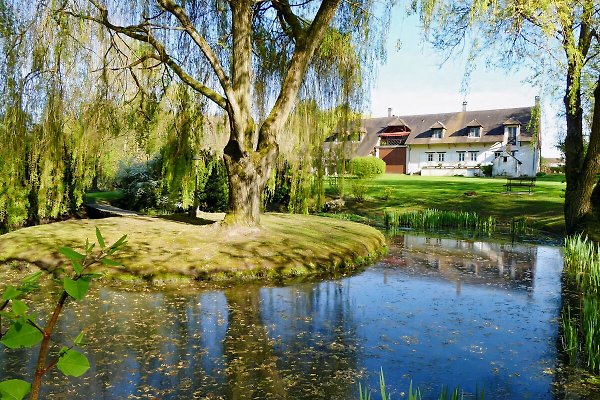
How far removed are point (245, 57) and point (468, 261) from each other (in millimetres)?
6610

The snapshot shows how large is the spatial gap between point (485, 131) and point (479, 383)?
45.4m

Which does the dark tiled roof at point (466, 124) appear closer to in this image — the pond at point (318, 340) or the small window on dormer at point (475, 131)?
the small window on dormer at point (475, 131)

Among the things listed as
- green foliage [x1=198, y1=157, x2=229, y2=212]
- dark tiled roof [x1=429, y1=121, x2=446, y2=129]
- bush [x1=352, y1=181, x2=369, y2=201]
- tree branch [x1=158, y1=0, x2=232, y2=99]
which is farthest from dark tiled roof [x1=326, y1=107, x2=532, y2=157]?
tree branch [x1=158, y1=0, x2=232, y2=99]

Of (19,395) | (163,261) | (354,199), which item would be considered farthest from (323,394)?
(354,199)

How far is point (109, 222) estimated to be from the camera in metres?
10.8

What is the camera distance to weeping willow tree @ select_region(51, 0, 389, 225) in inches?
377

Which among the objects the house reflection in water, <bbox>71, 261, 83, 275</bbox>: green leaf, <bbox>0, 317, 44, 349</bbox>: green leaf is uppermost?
<bbox>71, 261, 83, 275</bbox>: green leaf

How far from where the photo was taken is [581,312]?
6469 mm

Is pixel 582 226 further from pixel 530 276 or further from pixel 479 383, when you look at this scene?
pixel 479 383

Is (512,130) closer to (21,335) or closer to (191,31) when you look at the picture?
(191,31)

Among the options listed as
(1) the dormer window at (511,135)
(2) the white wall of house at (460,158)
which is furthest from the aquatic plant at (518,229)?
(1) the dormer window at (511,135)

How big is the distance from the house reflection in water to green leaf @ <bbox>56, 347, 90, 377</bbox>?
7.69 m

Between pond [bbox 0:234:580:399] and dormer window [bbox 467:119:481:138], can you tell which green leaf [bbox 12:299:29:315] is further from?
dormer window [bbox 467:119:481:138]

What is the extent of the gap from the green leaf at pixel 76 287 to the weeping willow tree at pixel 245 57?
8.47 m
